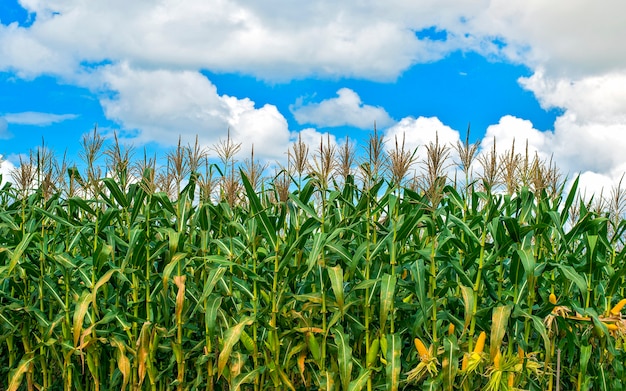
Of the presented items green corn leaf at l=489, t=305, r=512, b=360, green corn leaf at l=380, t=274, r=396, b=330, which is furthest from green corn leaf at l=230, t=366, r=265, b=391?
green corn leaf at l=489, t=305, r=512, b=360

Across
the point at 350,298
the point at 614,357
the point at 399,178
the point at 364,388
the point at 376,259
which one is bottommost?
the point at 364,388

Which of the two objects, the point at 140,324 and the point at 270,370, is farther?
the point at 140,324

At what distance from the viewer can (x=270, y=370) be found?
5398 millimetres

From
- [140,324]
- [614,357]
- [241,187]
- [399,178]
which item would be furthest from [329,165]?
[614,357]

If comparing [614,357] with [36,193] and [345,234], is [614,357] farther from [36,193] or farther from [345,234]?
[36,193]

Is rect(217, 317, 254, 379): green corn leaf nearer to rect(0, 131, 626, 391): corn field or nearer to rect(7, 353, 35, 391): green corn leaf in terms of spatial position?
rect(0, 131, 626, 391): corn field

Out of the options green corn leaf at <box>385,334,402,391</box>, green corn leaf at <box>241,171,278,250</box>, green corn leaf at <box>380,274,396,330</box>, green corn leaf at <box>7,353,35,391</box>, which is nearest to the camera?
green corn leaf at <box>380,274,396,330</box>

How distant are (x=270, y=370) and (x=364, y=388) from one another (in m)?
0.86

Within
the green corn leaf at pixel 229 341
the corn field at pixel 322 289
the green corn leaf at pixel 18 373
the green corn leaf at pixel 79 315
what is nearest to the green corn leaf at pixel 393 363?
the corn field at pixel 322 289

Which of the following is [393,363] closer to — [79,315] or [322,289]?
[322,289]

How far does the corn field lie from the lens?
517cm

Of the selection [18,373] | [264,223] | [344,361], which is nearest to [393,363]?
[344,361]

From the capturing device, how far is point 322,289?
5254mm

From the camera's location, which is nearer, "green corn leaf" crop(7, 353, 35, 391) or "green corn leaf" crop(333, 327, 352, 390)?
"green corn leaf" crop(333, 327, 352, 390)
